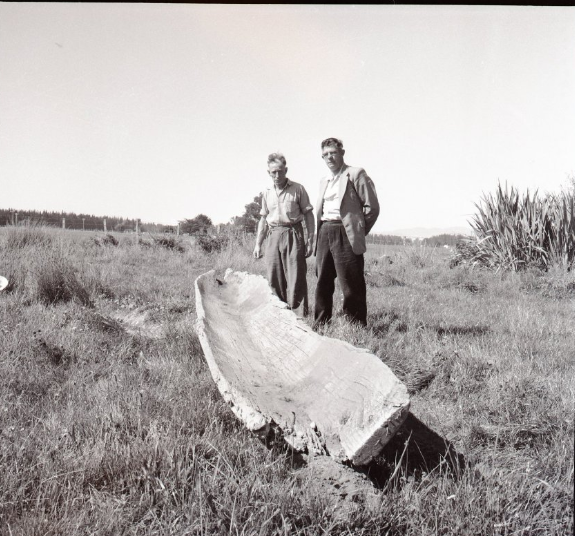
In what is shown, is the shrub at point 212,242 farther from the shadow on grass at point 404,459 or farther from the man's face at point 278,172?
the shadow on grass at point 404,459

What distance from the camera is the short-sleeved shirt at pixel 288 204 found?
16.7 ft

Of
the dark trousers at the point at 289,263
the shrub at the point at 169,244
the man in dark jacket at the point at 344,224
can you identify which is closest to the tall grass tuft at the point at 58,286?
the dark trousers at the point at 289,263

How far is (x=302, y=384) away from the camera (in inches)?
107

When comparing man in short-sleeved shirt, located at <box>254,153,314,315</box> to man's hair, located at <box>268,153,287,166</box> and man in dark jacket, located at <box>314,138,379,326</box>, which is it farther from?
man in dark jacket, located at <box>314,138,379,326</box>

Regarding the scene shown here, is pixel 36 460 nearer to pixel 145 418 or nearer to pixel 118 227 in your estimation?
pixel 145 418

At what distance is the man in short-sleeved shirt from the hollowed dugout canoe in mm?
910

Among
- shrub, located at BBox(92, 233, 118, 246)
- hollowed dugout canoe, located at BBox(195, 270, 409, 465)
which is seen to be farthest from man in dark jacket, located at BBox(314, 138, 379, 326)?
shrub, located at BBox(92, 233, 118, 246)

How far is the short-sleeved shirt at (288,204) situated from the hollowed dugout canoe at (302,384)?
4.27ft

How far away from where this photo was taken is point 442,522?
1.73m

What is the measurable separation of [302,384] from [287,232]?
106 inches

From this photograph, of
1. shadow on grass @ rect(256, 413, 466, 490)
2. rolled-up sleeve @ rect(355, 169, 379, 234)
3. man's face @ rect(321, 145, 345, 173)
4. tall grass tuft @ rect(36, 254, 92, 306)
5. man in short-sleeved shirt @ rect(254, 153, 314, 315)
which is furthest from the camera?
tall grass tuft @ rect(36, 254, 92, 306)

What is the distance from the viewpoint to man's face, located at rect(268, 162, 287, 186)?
4973 millimetres

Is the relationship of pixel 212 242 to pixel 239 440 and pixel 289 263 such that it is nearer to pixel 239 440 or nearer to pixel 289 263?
pixel 289 263

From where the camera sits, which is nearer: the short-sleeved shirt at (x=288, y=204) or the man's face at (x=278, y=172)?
the man's face at (x=278, y=172)
